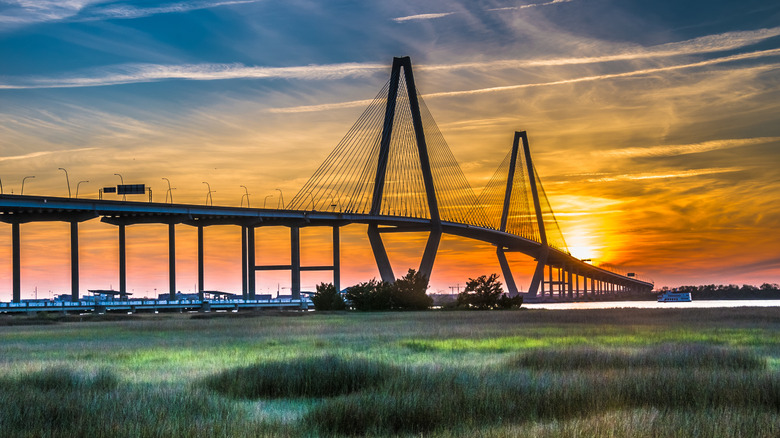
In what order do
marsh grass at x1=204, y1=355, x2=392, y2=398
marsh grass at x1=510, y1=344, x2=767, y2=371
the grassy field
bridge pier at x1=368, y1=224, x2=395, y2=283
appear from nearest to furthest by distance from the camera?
the grassy field
marsh grass at x1=204, y1=355, x2=392, y2=398
marsh grass at x1=510, y1=344, x2=767, y2=371
bridge pier at x1=368, y1=224, x2=395, y2=283

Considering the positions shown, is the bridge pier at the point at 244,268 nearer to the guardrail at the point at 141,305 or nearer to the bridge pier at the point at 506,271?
the guardrail at the point at 141,305

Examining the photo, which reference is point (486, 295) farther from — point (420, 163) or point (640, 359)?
point (640, 359)

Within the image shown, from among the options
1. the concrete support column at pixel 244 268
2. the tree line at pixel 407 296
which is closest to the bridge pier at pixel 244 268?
the concrete support column at pixel 244 268

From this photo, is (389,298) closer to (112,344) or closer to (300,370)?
(112,344)

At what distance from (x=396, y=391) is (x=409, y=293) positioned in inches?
2796

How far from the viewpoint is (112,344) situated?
34812mm

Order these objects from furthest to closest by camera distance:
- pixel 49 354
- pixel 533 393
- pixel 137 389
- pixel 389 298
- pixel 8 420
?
1. pixel 389 298
2. pixel 49 354
3. pixel 137 389
4. pixel 533 393
5. pixel 8 420

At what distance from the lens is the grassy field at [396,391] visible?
532 inches

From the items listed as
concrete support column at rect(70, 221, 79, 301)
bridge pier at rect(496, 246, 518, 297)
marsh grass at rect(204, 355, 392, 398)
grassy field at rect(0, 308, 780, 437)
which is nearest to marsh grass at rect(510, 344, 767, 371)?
grassy field at rect(0, 308, 780, 437)

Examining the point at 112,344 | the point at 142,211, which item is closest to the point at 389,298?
the point at 142,211

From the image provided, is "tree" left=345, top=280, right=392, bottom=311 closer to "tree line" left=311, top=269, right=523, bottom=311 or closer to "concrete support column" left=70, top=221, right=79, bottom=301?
"tree line" left=311, top=269, right=523, bottom=311

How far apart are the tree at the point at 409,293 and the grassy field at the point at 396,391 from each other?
55.0 meters

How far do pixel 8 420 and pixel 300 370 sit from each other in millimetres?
7537

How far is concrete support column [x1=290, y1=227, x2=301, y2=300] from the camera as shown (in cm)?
11125
